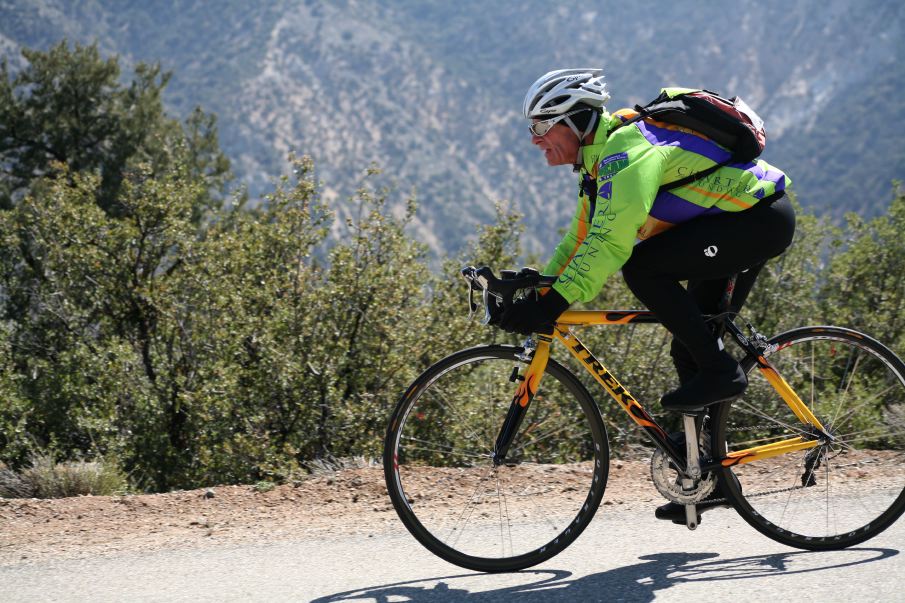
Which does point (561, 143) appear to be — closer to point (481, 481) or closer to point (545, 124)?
point (545, 124)

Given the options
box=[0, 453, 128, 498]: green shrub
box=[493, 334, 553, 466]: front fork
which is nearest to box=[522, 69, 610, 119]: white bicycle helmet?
box=[493, 334, 553, 466]: front fork

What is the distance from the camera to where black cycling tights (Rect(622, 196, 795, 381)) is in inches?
146

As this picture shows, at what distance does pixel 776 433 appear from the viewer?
4.23m

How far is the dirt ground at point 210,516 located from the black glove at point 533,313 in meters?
1.37

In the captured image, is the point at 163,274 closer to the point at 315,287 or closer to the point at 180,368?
the point at 180,368

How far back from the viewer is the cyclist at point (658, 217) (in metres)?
3.54

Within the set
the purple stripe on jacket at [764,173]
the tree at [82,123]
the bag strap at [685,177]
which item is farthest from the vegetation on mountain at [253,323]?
the tree at [82,123]

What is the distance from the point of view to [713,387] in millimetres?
3824

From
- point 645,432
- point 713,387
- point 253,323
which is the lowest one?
point 645,432

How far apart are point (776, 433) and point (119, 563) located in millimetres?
2994

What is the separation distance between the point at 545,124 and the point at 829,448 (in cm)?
200

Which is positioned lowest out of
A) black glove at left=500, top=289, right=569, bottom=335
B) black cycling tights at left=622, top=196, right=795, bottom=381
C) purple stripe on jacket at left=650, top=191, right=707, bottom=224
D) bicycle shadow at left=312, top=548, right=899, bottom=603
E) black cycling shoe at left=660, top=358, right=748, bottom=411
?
bicycle shadow at left=312, top=548, right=899, bottom=603

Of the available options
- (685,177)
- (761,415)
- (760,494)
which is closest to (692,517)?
(760,494)

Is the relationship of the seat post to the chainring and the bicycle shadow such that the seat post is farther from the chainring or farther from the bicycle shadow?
the bicycle shadow
